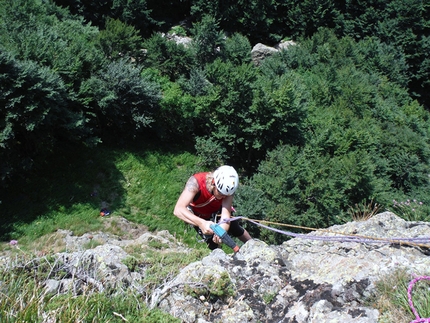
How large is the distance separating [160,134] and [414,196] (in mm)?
8727

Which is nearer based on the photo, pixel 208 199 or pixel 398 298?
pixel 398 298

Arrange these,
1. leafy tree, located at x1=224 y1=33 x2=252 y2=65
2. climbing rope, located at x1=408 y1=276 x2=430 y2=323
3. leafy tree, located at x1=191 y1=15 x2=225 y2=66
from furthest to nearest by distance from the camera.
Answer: leafy tree, located at x1=224 y1=33 x2=252 y2=65 → leafy tree, located at x1=191 y1=15 x2=225 y2=66 → climbing rope, located at x1=408 y1=276 x2=430 y2=323

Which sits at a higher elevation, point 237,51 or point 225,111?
point 237,51

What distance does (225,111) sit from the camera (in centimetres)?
1223

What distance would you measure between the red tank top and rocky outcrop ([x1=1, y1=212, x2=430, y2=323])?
108 cm

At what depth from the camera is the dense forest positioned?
9438mm

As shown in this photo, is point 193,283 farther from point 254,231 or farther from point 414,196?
point 414,196

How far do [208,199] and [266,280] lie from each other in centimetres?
171

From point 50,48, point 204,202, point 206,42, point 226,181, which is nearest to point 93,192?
point 50,48

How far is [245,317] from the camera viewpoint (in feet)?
10.8

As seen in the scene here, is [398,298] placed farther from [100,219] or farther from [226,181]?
[100,219]

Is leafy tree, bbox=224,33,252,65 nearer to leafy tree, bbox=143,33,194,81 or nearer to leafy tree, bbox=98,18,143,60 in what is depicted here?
leafy tree, bbox=143,33,194,81

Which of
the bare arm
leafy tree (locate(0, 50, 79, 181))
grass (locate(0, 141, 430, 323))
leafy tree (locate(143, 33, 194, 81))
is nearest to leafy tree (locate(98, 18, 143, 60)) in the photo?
leafy tree (locate(143, 33, 194, 81))

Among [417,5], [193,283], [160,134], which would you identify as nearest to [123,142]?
[160,134]
